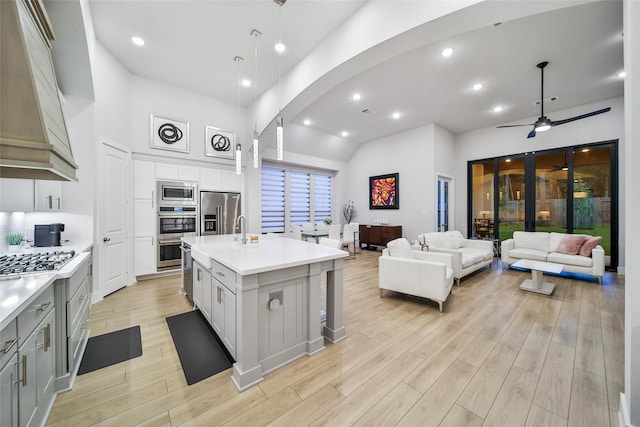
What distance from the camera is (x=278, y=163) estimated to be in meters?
7.27

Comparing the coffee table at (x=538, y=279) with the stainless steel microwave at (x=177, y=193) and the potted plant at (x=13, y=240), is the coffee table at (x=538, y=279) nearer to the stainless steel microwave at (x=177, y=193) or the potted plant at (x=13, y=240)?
the stainless steel microwave at (x=177, y=193)

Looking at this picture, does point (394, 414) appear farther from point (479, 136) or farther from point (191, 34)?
point (479, 136)

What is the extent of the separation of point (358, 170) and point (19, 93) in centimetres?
798

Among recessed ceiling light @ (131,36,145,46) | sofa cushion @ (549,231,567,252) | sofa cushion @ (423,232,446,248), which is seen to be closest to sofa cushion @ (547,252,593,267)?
sofa cushion @ (549,231,567,252)

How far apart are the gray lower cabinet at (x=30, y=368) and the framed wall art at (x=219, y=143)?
405 cm

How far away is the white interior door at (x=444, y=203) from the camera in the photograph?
6850 millimetres

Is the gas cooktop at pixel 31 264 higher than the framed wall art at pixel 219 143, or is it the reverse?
the framed wall art at pixel 219 143

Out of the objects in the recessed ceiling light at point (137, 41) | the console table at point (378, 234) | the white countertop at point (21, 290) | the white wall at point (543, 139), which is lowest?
the console table at point (378, 234)

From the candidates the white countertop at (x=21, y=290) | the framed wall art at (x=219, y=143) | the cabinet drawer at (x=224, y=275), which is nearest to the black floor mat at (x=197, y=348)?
the cabinet drawer at (x=224, y=275)

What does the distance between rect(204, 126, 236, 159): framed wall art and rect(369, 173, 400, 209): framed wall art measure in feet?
15.3

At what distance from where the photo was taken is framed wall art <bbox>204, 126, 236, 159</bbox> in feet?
16.6

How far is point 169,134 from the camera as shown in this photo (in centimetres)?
460

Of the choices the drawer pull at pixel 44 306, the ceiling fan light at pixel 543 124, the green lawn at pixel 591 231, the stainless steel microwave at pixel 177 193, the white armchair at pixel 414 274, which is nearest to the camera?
the drawer pull at pixel 44 306

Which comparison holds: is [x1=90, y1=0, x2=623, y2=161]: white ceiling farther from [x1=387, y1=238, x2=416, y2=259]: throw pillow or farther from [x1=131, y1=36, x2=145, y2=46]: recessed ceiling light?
[x1=387, y1=238, x2=416, y2=259]: throw pillow
